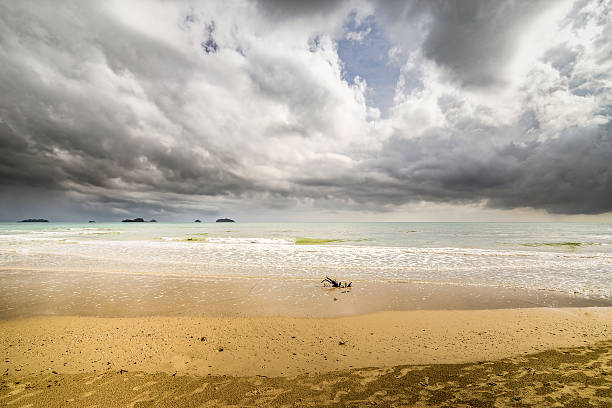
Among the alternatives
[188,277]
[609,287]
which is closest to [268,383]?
[188,277]

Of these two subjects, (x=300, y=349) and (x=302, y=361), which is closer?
(x=302, y=361)

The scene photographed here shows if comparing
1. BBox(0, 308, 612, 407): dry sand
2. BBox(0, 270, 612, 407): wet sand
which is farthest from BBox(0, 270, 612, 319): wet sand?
BBox(0, 308, 612, 407): dry sand

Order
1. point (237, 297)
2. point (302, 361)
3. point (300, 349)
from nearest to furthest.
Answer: point (302, 361) < point (300, 349) < point (237, 297)

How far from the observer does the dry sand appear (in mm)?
5738

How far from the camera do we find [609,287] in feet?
54.3

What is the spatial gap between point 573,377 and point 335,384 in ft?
19.1

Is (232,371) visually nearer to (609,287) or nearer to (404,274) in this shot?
(404,274)

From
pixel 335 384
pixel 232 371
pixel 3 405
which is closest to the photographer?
pixel 3 405

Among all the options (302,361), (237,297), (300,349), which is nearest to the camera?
(302,361)

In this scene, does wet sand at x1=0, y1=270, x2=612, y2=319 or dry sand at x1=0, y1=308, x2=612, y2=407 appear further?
wet sand at x1=0, y1=270, x2=612, y2=319

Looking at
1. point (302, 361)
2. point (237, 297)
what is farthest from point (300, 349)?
point (237, 297)

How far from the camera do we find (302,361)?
7281 millimetres

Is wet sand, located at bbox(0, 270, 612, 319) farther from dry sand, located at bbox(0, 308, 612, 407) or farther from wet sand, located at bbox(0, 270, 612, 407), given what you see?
dry sand, located at bbox(0, 308, 612, 407)

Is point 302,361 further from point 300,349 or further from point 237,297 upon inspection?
point 237,297
